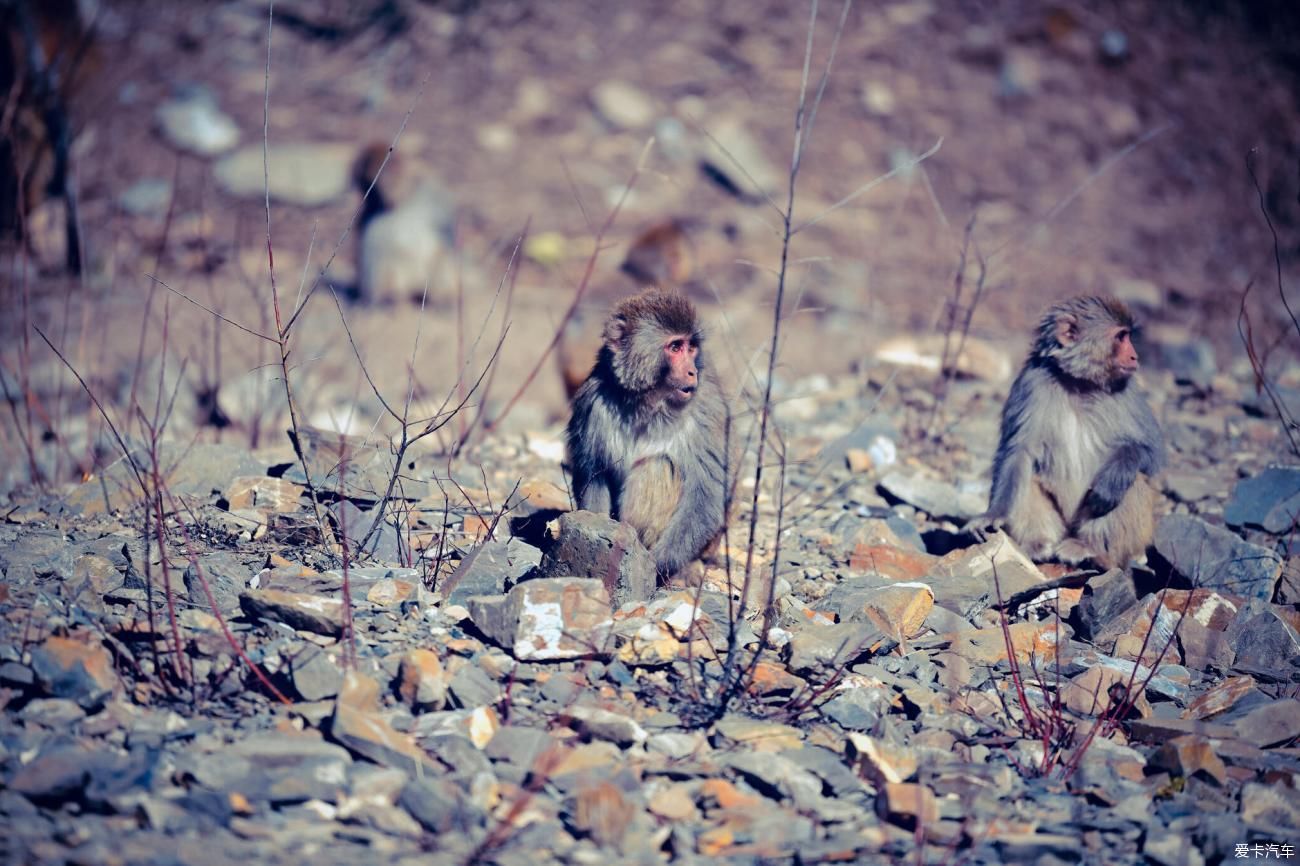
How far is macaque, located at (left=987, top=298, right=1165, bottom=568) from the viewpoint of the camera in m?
5.09

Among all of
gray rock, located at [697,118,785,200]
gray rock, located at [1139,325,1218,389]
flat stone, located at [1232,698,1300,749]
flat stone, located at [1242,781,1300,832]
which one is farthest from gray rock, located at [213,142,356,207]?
flat stone, located at [1242,781,1300,832]

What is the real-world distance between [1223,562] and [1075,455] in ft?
2.52

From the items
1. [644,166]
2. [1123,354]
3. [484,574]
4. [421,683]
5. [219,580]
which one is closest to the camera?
[421,683]

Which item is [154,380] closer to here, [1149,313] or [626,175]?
[626,175]

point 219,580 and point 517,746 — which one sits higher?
point 219,580

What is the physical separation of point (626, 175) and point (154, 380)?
264 inches

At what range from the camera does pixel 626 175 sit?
13633 mm

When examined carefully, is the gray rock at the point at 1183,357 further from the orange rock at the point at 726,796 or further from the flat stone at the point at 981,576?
the orange rock at the point at 726,796

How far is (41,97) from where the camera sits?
8719 mm

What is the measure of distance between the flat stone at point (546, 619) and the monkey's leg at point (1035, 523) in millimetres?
2277

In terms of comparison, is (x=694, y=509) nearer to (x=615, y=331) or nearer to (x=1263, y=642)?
(x=615, y=331)

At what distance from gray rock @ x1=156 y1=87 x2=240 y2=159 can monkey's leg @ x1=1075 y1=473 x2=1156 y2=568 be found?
38.3ft

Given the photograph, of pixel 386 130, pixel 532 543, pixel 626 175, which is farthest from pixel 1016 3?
pixel 532 543

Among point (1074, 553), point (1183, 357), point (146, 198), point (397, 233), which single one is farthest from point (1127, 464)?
point (146, 198)
